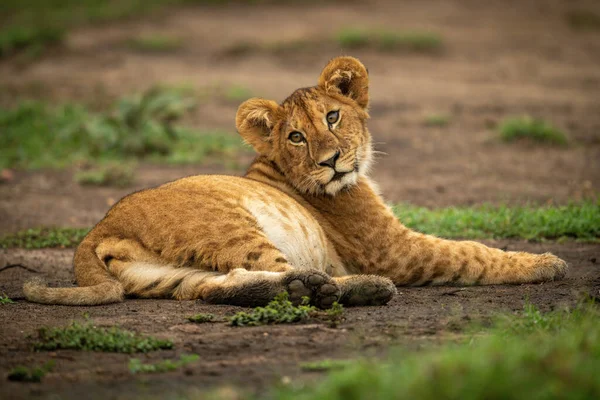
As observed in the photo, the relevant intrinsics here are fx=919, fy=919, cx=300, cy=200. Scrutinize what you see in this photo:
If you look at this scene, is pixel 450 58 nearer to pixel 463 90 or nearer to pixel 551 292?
pixel 463 90

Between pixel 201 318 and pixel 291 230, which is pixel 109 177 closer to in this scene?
pixel 291 230

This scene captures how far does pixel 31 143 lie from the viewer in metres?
12.5

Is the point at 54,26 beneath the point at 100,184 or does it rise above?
above

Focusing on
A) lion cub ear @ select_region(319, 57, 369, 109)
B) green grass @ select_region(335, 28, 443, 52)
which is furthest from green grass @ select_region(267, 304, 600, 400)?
green grass @ select_region(335, 28, 443, 52)

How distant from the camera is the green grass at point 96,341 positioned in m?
4.16

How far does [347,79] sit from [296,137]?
2.00ft

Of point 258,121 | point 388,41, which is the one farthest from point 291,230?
point 388,41

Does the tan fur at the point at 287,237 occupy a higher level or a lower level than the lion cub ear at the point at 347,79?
lower

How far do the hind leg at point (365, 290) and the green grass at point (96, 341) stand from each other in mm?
1118

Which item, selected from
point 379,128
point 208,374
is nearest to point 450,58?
point 379,128

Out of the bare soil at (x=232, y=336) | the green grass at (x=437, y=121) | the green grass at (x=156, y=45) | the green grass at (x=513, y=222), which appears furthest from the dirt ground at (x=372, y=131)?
the green grass at (x=513, y=222)

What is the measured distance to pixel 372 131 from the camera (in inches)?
516

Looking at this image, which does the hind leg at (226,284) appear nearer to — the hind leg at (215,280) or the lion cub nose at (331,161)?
the hind leg at (215,280)

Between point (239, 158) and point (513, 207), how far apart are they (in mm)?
4248
